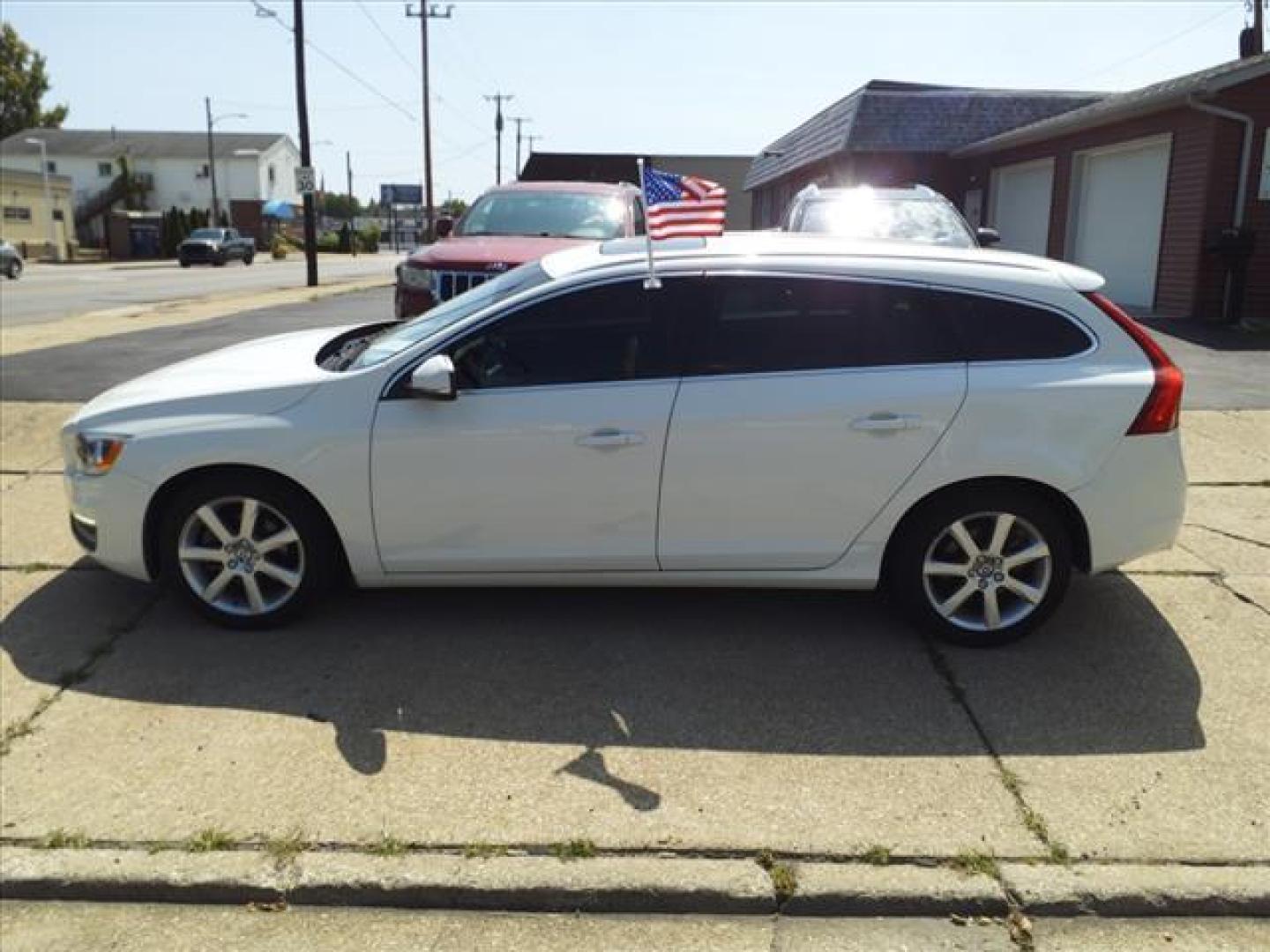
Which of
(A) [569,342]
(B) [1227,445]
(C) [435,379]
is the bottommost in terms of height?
(B) [1227,445]

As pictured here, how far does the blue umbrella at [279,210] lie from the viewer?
79.9m

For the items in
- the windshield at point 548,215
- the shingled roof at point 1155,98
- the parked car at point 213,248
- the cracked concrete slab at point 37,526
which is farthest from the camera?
the parked car at point 213,248

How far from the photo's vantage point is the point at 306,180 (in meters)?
27.0

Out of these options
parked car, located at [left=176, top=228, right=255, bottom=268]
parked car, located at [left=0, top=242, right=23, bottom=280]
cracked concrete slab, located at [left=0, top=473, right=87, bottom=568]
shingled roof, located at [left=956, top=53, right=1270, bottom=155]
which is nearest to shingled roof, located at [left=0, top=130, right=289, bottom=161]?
parked car, located at [left=176, top=228, right=255, bottom=268]

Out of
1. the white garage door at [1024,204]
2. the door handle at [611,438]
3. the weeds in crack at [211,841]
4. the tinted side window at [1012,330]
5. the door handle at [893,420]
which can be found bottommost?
the weeds in crack at [211,841]

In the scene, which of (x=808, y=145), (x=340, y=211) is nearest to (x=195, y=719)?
(x=808, y=145)

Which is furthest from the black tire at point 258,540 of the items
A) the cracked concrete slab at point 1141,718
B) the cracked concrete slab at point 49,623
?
the cracked concrete slab at point 1141,718

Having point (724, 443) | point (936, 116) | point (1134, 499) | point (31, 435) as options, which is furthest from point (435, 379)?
point (936, 116)

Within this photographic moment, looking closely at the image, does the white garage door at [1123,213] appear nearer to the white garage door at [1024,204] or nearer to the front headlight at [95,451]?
the white garage door at [1024,204]

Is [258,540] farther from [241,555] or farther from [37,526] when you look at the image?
[37,526]

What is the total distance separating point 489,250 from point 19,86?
90.3 meters

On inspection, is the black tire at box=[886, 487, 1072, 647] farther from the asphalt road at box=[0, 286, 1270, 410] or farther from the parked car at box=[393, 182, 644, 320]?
the asphalt road at box=[0, 286, 1270, 410]

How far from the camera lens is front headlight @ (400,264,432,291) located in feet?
26.4

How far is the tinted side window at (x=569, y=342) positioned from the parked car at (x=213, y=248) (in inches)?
1991
